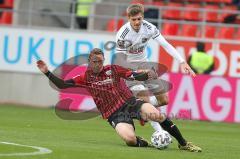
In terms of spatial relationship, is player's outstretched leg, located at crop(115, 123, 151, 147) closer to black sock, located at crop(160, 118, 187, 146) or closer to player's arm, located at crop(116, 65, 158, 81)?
black sock, located at crop(160, 118, 187, 146)

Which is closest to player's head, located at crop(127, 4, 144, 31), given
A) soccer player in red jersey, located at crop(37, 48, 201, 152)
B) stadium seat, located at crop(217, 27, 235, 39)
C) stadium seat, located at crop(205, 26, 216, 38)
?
soccer player in red jersey, located at crop(37, 48, 201, 152)

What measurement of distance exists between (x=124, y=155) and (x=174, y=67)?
12305mm

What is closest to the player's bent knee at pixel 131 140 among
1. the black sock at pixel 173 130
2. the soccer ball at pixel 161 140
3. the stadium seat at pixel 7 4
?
the soccer ball at pixel 161 140

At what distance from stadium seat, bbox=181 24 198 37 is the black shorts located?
1229 cm

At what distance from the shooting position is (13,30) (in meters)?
23.0

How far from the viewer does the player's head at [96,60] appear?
11.9 m

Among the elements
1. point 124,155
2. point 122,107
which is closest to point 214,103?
point 122,107

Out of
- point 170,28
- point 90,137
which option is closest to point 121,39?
point 90,137

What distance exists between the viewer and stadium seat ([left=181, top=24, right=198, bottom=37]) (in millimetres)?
24625

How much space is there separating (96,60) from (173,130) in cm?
158

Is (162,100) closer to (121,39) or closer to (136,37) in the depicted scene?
(136,37)

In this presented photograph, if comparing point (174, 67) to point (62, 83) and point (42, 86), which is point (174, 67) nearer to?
point (42, 86)

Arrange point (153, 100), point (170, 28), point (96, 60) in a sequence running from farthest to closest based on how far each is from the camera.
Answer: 1. point (170, 28)
2. point (153, 100)
3. point (96, 60)

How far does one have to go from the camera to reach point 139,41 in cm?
1329
